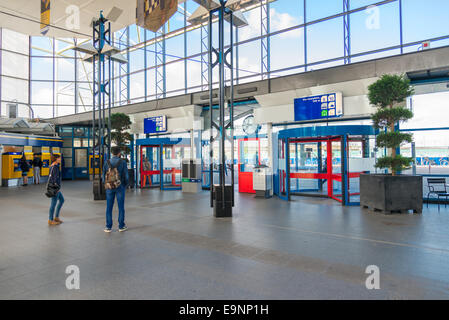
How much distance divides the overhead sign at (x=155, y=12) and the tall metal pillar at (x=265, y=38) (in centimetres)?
685

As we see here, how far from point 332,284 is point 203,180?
10157 millimetres

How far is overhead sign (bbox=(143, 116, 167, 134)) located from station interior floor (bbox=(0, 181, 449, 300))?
311 inches

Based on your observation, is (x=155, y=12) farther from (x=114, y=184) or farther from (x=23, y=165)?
(x=23, y=165)

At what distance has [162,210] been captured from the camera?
24.9ft

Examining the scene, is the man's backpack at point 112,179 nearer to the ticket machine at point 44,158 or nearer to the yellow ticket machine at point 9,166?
the yellow ticket machine at point 9,166

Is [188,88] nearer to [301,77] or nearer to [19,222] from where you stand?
[301,77]

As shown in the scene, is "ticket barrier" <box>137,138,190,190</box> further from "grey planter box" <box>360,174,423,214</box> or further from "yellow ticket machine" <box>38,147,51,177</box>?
"grey planter box" <box>360,174,423,214</box>

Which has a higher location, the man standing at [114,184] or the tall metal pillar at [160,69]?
the tall metal pillar at [160,69]

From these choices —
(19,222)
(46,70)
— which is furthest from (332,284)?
(46,70)

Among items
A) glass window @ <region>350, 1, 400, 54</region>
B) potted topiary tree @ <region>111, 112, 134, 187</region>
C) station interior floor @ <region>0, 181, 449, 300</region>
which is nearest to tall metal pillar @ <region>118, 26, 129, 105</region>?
potted topiary tree @ <region>111, 112, 134, 187</region>

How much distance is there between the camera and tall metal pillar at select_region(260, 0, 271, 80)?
1295 centimetres

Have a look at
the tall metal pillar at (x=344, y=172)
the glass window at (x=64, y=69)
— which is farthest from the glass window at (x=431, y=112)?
the glass window at (x=64, y=69)

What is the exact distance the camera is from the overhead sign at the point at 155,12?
20.7ft

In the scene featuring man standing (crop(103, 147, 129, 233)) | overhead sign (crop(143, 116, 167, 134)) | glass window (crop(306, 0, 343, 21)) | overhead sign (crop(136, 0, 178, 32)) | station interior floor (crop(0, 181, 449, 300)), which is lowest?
station interior floor (crop(0, 181, 449, 300))
